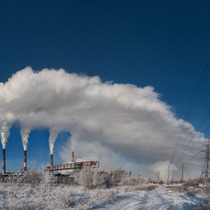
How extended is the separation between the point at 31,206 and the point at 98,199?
4.14 m

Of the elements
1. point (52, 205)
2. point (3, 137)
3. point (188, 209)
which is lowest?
point (188, 209)

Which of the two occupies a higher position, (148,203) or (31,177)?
(31,177)

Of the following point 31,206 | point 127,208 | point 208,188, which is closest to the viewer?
point 31,206

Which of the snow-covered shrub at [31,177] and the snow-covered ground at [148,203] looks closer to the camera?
the snow-covered ground at [148,203]

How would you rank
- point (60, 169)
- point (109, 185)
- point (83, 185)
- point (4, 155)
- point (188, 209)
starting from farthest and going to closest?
point (4, 155), point (60, 169), point (109, 185), point (83, 185), point (188, 209)

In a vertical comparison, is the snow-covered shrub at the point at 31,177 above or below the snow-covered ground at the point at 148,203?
above

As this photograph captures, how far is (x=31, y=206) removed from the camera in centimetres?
1020

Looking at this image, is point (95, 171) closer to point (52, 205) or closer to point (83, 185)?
point (83, 185)

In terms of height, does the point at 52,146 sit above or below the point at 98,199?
above

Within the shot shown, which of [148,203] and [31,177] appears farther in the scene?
[31,177]

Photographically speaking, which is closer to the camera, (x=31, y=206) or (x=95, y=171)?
(x=31, y=206)

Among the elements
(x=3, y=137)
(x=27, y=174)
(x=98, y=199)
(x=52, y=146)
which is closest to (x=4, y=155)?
(x=3, y=137)

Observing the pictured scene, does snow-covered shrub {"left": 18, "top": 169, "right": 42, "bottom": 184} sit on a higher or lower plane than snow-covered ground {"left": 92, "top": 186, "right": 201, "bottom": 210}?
higher

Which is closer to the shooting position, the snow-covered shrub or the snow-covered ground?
the snow-covered ground
